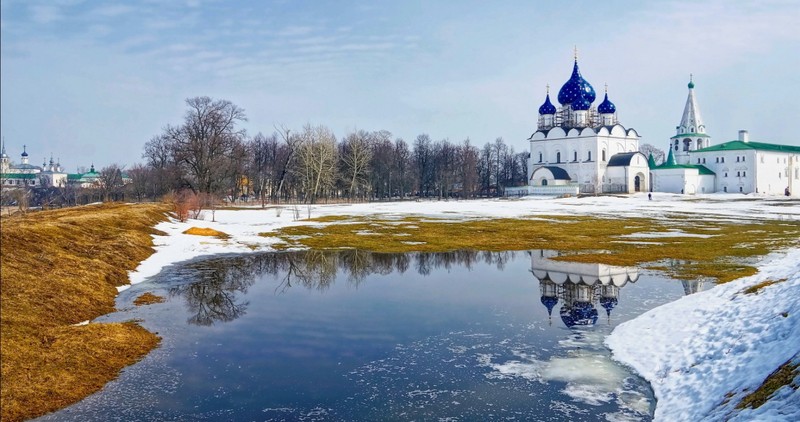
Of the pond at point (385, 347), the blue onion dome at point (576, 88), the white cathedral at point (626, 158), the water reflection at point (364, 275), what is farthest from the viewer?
the blue onion dome at point (576, 88)

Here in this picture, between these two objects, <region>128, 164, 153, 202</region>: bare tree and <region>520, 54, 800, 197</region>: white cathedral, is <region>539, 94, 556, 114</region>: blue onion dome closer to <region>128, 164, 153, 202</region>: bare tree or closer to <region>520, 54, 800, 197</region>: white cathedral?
<region>520, 54, 800, 197</region>: white cathedral

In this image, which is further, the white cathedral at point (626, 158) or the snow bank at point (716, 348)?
the white cathedral at point (626, 158)

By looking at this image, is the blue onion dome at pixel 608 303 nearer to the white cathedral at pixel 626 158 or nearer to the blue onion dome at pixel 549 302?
the blue onion dome at pixel 549 302

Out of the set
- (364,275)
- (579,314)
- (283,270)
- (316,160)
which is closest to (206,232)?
(283,270)

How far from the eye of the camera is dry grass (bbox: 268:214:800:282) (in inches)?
779

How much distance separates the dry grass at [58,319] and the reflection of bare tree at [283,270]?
187 cm

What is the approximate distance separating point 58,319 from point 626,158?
8500 cm

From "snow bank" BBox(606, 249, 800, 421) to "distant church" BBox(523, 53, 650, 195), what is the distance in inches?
2875

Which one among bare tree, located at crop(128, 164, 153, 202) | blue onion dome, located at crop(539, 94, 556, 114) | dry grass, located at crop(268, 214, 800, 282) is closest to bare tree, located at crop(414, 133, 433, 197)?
blue onion dome, located at crop(539, 94, 556, 114)

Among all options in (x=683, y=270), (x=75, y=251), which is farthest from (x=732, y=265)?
(x=75, y=251)

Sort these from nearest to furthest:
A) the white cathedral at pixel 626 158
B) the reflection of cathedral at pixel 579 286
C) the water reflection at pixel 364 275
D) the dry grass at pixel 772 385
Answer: the dry grass at pixel 772 385 → the reflection of cathedral at pixel 579 286 → the water reflection at pixel 364 275 → the white cathedral at pixel 626 158

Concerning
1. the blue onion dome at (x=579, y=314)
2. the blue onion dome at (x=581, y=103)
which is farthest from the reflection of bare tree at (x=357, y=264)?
the blue onion dome at (x=581, y=103)

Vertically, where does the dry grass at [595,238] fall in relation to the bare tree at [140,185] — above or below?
below

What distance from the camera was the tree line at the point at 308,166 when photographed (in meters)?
56.0
